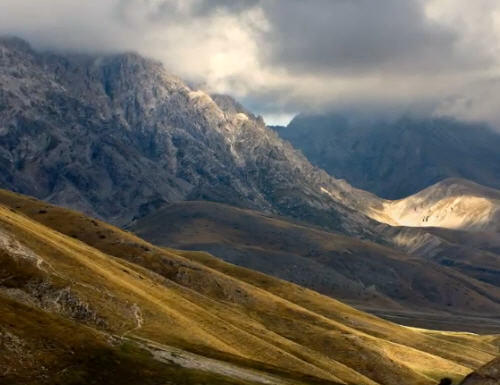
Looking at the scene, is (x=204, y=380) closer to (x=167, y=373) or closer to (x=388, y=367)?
(x=167, y=373)

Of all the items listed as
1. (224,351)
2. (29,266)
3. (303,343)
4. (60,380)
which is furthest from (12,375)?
(303,343)

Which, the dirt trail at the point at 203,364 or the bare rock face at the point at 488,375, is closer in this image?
the bare rock face at the point at 488,375

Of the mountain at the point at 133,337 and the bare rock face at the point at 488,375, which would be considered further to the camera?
the mountain at the point at 133,337

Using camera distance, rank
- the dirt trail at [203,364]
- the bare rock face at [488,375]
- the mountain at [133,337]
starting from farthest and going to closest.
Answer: the dirt trail at [203,364] → the mountain at [133,337] → the bare rock face at [488,375]

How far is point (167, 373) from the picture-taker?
303 feet

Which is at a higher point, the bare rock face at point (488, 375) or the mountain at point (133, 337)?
the bare rock face at point (488, 375)

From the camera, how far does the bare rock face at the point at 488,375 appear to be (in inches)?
3198

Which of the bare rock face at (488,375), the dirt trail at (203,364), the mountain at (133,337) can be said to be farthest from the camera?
the dirt trail at (203,364)

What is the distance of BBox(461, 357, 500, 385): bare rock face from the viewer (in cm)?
8123

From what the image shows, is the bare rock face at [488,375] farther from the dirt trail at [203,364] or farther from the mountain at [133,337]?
the mountain at [133,337]

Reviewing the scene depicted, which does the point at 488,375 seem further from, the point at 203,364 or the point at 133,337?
the point at 133,337

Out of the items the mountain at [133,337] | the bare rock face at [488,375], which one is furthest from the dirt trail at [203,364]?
the bare rock face at [488,375]

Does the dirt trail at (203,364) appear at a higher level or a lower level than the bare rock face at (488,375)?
lower

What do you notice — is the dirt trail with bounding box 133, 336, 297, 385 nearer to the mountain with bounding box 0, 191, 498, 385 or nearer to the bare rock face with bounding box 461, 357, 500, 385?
the mountain with bounding box 0, 191, 498, 385
